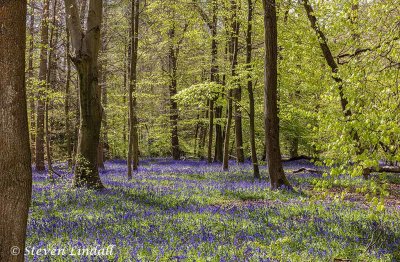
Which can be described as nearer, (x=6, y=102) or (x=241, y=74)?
(x=6, y=102)

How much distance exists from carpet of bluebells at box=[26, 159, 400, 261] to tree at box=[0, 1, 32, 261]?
2.12 meters

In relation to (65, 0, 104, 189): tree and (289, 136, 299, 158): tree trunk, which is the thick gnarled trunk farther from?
(289, 136, 299, 158): tree trunk

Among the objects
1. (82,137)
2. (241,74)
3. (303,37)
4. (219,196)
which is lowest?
(219,196)

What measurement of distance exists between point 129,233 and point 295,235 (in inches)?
117

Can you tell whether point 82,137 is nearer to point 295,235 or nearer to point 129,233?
point 129,233

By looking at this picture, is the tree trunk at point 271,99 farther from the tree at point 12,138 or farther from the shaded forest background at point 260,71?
the tree at point 12,138

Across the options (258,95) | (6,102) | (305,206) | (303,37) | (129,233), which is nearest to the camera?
(6,102)

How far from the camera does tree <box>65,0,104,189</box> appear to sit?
1159 cm

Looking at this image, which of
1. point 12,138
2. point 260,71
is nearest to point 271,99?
point 260,71

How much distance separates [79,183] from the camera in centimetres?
1163

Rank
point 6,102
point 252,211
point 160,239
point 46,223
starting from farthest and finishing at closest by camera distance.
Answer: point 252,211 → point 46,223 → point 160,239 → point 6,102

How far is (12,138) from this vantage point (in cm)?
313

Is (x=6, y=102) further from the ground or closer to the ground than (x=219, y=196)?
further from the ground

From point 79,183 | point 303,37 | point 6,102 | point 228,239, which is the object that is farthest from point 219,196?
point 6,102
